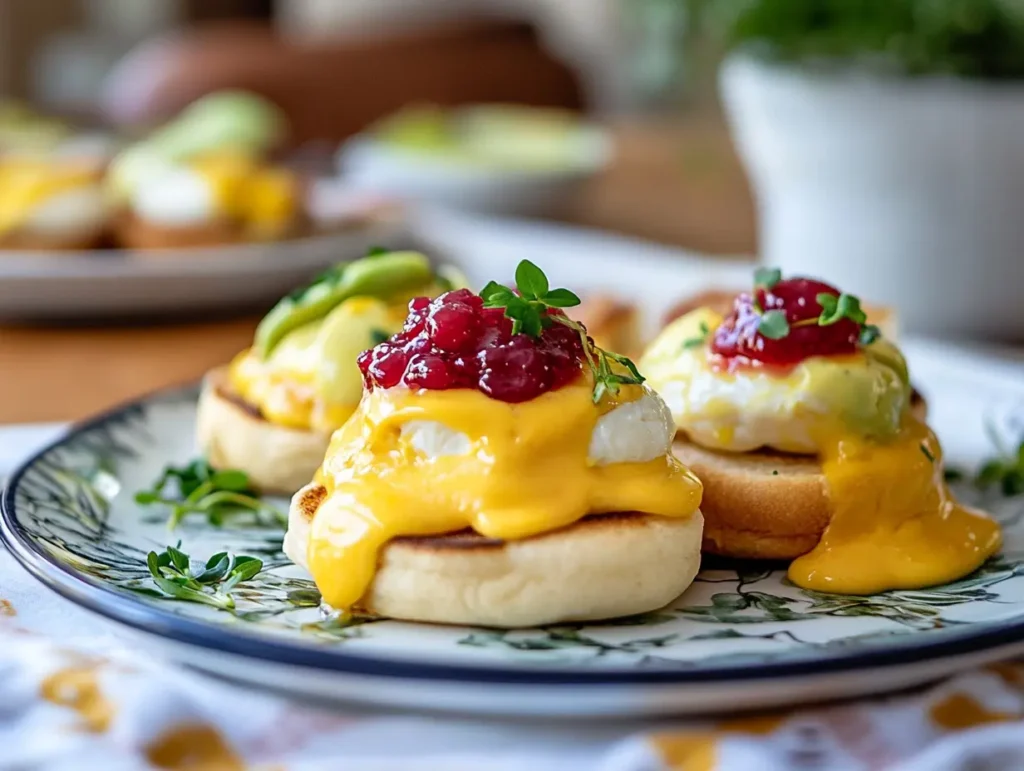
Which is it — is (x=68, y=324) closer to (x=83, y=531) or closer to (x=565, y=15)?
(x=83, y=531)

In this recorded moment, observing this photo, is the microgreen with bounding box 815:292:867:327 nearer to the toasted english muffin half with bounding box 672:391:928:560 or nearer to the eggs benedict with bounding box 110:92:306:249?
the toasted english muffin half with bounding box 672:391:928:560

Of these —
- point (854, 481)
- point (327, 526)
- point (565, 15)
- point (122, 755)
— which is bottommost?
point (122, 755)

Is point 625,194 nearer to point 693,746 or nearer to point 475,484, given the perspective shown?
point 475,484

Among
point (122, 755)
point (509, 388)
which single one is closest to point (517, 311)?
point (509, 388)

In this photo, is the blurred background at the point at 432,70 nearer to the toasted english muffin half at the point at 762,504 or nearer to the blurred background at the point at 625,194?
the blurred background at the point at 625,194

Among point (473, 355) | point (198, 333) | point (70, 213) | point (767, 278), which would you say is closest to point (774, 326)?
point (767, 278)
